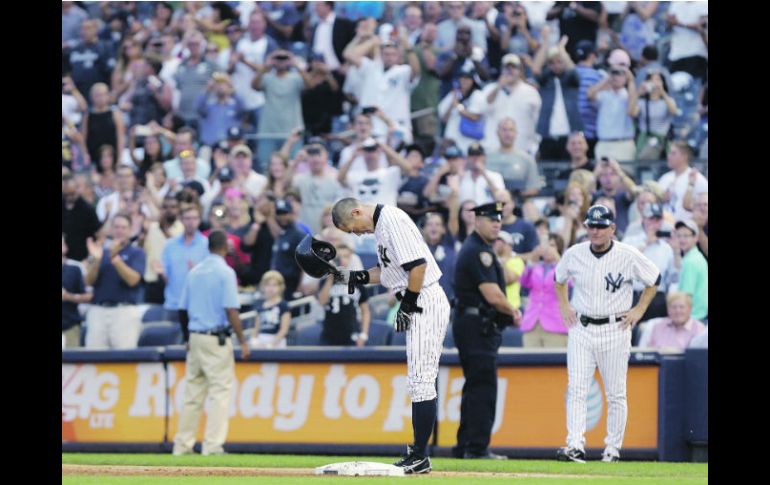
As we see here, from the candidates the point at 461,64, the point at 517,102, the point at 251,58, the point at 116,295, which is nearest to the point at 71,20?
the point at 251,58

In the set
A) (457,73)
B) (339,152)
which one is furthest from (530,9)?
(339,152)

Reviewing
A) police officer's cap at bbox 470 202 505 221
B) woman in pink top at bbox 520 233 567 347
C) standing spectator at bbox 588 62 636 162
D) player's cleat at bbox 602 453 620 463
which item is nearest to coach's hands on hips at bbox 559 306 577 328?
police officer's cap at bbox 470 202 505 221

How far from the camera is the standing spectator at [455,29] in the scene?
20.1 meters

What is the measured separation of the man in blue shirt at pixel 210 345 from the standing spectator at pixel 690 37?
7.67 metres

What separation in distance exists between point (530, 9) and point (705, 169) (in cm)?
396

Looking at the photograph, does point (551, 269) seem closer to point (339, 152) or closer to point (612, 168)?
point (612, 168)

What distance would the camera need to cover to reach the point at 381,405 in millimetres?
14914

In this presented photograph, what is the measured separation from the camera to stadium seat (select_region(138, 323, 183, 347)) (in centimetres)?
1648

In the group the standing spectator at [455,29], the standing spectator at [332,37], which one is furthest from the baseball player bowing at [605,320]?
the standing spectator at [332,37]

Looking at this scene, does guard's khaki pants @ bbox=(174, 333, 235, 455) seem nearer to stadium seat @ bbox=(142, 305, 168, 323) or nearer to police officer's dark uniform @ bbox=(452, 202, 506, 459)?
police officer's dark uniform @ bbox=(452, 202, 506, 459)

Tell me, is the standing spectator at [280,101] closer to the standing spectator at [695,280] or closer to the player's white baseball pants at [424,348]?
the standing spectator at [695,280]

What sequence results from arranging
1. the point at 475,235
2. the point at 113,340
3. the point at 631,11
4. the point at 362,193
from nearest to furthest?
1. the point at 475,235
2. the point at 113,340
3. the point at 362,193
4. the point at 631,11

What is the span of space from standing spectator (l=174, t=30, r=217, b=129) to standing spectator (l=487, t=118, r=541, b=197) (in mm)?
5308

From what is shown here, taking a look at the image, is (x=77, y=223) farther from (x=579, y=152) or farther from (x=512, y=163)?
(x=579, y=152)
